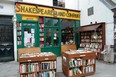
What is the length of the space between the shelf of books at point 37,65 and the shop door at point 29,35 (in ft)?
13.2

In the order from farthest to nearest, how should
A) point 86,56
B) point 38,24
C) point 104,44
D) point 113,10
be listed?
1. point 38,24
2. point 104,44
3. point 113,10
4. point 86,56

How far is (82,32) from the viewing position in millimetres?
10820

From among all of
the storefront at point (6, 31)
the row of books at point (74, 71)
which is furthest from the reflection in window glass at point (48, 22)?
the row of books at point (74, 71)

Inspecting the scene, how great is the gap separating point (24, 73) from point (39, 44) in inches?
181

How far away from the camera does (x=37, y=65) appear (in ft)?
16.9

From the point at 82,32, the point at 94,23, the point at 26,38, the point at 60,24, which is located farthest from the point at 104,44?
the point at 26,38

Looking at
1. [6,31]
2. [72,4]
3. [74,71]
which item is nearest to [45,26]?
[6,31]

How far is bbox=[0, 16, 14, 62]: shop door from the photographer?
8.55 meters

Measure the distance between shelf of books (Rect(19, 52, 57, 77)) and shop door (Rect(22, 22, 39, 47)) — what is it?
4018 mm

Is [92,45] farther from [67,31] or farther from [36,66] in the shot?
[36,66]

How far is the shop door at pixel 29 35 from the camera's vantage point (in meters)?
9.08

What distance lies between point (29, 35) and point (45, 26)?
1.24m

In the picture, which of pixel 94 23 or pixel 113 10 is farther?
pixel 94 23

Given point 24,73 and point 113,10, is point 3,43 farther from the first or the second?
point 113,10
